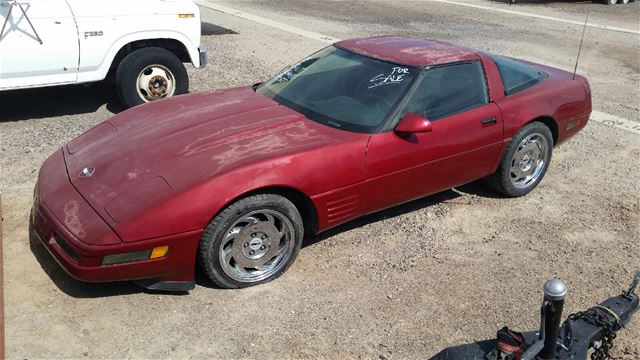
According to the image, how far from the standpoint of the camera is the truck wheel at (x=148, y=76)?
650 centimetres

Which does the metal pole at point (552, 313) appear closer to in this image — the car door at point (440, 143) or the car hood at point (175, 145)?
the car door at point (440, 143)

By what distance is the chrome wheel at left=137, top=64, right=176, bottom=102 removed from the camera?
6.67m

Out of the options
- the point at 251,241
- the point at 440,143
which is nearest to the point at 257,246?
the point at 251,241

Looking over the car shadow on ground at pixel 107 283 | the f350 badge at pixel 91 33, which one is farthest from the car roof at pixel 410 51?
the f350 badge at pixel 91 33

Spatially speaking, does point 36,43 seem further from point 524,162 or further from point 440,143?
point 524,162

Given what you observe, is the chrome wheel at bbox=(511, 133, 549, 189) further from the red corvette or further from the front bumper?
the front bumper

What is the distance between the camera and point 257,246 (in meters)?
3.66

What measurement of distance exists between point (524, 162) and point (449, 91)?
42.5 inches

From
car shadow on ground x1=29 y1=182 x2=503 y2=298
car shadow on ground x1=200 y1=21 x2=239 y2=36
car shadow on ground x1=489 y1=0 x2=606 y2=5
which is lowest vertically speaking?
car shadow on ground x1=489 y1=0 x2=606 y2=5

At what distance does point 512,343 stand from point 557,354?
0.86ft

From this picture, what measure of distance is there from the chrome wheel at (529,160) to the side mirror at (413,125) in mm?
1223

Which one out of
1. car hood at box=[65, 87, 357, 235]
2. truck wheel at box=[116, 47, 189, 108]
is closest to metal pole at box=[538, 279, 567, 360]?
car hood at box=[65, 87, 357, 235]

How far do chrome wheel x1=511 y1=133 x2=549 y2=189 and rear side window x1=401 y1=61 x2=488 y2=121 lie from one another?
25.1 inches

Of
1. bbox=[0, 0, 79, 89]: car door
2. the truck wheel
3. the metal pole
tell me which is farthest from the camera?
the truck wheel
